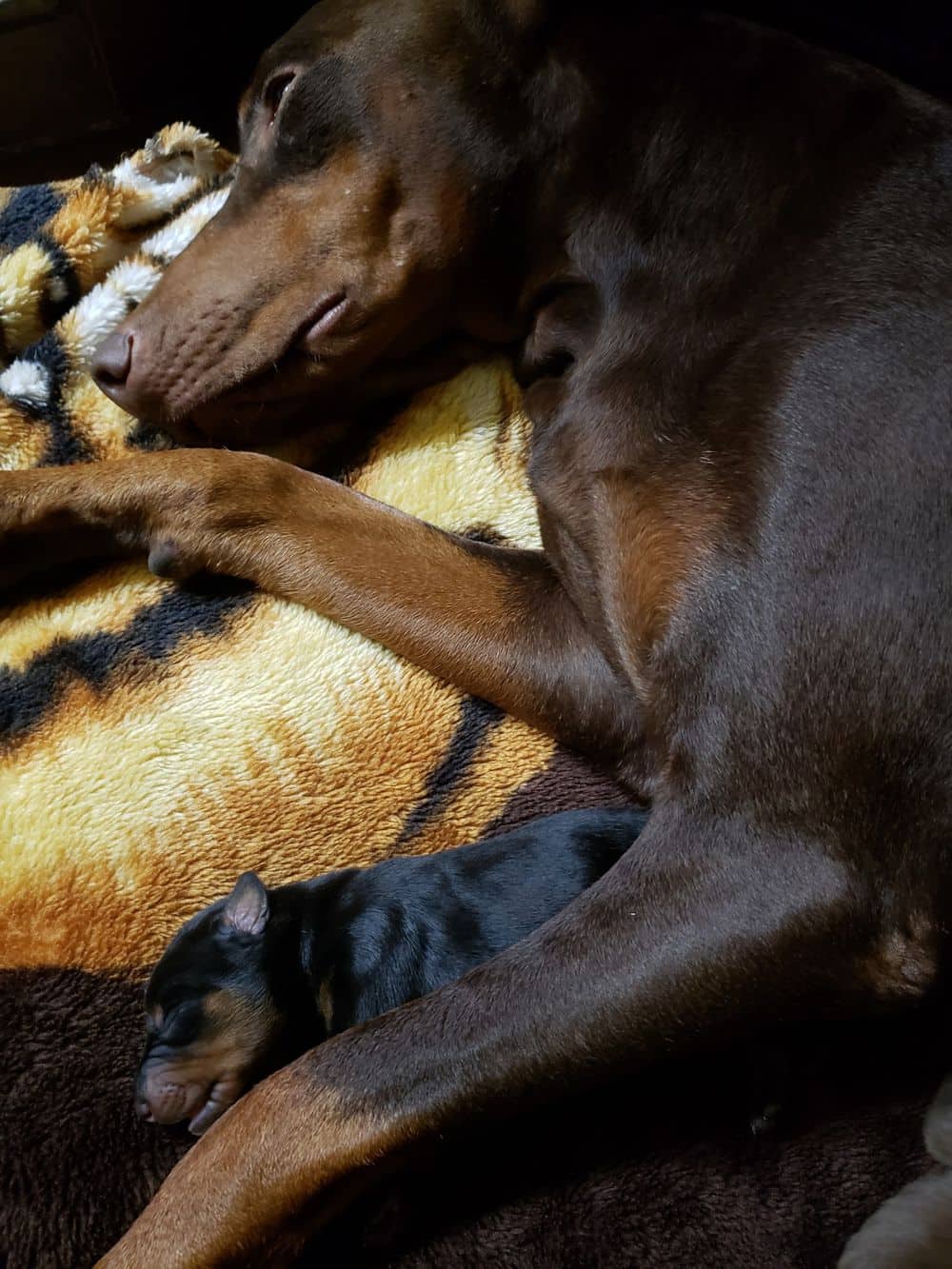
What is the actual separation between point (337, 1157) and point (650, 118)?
146cm

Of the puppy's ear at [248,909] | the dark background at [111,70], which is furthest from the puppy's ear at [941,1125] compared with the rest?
the dark background at [111,70]

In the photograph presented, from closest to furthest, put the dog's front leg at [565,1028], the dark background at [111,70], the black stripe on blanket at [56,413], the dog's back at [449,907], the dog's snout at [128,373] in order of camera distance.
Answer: the dog's front leg at [565,1028]
the dog's back at [449,907]
the dog's snout at [128,373]
the black stripe on blanket at [56,413]
the dark background at [111,70]

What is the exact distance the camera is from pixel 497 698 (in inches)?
68.9

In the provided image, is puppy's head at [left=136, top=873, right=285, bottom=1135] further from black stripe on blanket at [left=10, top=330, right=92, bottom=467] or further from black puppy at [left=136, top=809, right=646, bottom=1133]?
→ black stripe on blanket at [left=10, top=330, right=92, bottom=467]

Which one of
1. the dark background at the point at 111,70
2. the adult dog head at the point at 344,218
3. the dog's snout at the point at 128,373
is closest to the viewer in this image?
the adult dog head at the point at 344,218

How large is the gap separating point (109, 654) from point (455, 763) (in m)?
0.58

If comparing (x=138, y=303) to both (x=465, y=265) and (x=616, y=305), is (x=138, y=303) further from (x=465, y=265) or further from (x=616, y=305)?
(x=616, y=305)

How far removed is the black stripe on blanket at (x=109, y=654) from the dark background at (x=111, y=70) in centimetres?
175

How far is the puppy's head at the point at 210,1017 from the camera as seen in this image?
143 centimetres

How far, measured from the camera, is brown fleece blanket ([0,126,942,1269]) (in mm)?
1381

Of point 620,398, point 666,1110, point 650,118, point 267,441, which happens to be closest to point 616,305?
point 620,398

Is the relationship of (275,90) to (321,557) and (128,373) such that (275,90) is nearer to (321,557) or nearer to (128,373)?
(128,373)

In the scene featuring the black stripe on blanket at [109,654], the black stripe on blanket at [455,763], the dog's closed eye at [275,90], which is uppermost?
the dog's closed eye at [275,90]

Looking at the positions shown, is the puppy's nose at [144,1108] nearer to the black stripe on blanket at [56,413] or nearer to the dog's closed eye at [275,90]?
the black stripe on blanket at [56,413]
